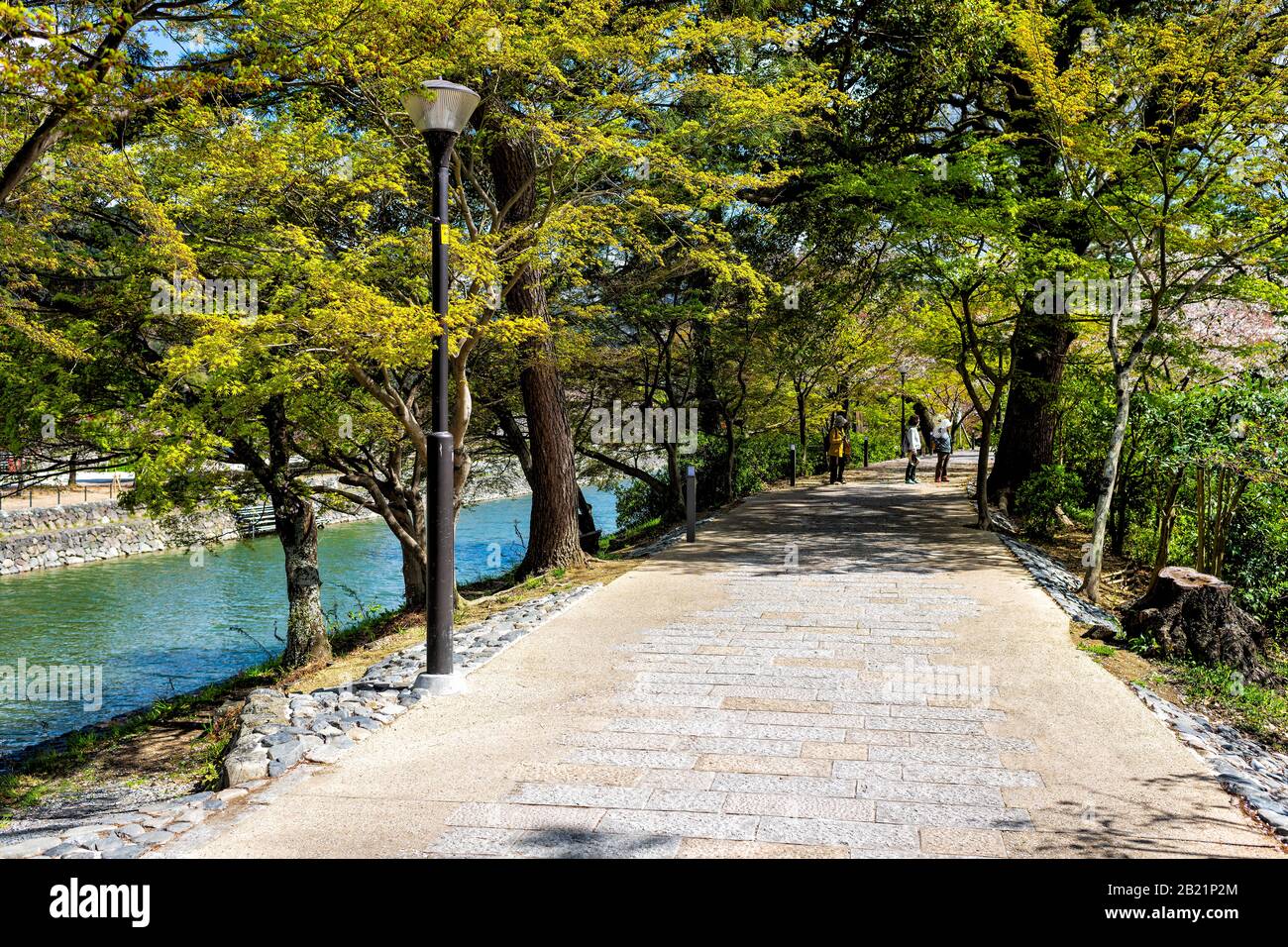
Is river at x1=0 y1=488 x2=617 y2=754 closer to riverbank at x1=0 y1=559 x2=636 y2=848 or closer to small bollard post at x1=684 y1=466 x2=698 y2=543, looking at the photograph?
riverbank at x1=0 y1=559 x2=636 y2=848

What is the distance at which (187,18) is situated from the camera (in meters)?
6.03

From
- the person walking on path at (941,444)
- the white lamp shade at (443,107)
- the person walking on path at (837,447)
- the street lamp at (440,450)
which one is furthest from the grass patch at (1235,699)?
the person walking on path at (837,447)

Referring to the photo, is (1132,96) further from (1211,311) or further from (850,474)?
(850,474)

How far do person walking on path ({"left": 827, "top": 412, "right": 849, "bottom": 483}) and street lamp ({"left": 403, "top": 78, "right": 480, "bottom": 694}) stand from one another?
56.3ft

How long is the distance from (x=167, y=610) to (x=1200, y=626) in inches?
785

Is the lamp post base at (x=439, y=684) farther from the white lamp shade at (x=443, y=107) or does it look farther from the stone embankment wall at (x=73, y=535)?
the stone embankment wall at (x=73, y=535)

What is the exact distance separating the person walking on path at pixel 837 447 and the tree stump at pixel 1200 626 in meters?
14.1

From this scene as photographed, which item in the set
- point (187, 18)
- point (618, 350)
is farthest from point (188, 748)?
point (618, 350)

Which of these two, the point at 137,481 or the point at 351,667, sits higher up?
the point at 137,481

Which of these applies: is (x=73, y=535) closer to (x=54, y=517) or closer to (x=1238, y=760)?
(x=54, y=517)

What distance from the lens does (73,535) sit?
26406mm

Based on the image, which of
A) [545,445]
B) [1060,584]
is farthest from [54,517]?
[1060,584]

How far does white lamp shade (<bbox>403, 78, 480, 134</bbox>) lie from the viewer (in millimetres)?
6562

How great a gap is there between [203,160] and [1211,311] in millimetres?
17390
